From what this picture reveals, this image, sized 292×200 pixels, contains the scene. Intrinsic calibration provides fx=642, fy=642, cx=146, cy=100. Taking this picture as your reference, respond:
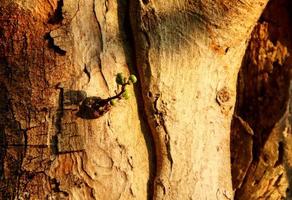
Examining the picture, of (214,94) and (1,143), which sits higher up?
(214,94)

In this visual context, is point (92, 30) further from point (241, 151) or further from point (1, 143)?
point (241, 151)

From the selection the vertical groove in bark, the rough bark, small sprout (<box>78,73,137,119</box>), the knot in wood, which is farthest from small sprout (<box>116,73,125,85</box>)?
the vertical groove in bark

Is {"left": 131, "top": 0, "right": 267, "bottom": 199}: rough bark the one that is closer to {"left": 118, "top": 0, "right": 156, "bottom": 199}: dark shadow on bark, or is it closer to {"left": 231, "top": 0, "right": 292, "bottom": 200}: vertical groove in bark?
{"left": 118, "top": 0, "right": 156, "bottom": 199}: dark shadow on bark

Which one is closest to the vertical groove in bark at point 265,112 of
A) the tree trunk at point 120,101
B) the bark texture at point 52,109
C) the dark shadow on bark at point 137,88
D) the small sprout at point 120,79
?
the tree trunk at point 120,101

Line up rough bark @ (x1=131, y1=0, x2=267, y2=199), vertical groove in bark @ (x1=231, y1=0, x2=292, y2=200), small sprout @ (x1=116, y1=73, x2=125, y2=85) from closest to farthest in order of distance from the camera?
1. small sprout @ (x1=116, y1=73, x2=125, y2=85)
2. rough bark @ (x1=131, y1=0, x2=267, y2=199)
3. vertical groove in bark @ (x1=231, y1=0, x2=292, y2=200)

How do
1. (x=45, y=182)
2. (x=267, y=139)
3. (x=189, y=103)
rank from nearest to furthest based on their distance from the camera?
(x=45, y=182), (x=189, y=103), (x=267, y=139)

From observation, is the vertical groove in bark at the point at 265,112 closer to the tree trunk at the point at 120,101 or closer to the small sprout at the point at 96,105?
the tree trunk at the point at 120,101

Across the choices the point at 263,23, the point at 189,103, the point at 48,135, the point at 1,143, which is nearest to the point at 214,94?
the point at 189,103

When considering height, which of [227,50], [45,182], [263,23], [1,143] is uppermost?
[263,23]
